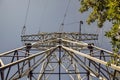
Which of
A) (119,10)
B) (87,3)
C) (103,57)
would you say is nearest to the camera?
(119,10)

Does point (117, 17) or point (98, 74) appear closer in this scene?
point (117, 17)

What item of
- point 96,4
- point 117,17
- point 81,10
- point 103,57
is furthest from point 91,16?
point 117,17

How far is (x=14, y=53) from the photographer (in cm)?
1596

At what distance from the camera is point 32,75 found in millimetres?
18766

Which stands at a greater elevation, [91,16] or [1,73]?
[91,16]

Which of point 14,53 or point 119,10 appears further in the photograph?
point 14,53

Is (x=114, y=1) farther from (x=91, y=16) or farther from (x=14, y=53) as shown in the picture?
(x=91, y=16)

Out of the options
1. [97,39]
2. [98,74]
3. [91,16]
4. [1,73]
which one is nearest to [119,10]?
[1,73]

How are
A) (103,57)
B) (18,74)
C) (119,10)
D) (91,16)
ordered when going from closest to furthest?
(119,10) → (18,74) → (103,57) → (91,16)

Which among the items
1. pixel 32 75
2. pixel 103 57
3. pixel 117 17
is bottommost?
pixel 32 75

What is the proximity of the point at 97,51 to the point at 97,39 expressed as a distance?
10556mm

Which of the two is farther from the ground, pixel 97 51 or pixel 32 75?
pixel 97 51

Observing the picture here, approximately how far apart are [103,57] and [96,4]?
12.4 feet

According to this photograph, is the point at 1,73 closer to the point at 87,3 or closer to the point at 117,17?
the point at 117,17
